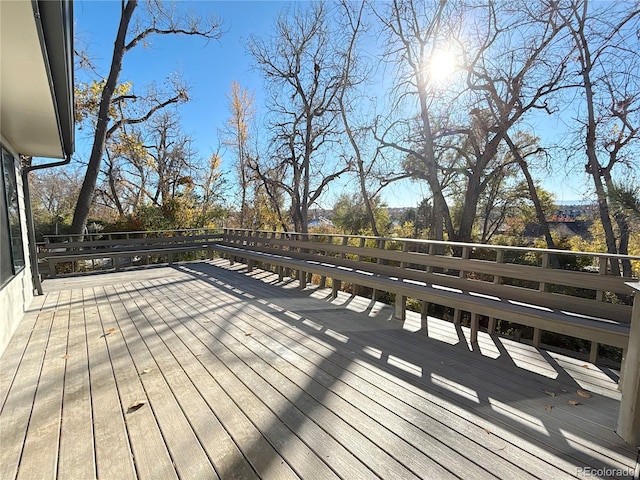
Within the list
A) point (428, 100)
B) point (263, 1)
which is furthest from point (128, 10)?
point (428, 100)

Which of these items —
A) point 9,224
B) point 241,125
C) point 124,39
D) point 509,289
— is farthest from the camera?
point 241,125

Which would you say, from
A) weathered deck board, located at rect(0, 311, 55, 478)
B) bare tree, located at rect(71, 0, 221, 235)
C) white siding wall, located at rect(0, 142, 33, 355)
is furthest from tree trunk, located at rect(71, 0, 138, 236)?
weathered deck board, located at rect(0, 311, 55, 478)

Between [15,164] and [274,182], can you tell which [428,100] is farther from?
[15,164]

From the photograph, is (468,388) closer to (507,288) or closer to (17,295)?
(507,288)

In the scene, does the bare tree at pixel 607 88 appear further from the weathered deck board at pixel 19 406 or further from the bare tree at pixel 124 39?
the bare tree at pixel 124 39

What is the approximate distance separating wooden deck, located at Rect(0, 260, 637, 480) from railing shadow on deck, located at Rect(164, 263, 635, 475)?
10mm

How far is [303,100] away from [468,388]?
36.2 ft

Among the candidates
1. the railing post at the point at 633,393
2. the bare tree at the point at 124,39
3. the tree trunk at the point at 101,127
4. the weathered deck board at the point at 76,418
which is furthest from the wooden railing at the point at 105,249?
the railing post at the point at 633,393

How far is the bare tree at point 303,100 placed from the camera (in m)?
9.87

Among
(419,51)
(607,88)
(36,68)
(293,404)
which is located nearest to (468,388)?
(293,404)

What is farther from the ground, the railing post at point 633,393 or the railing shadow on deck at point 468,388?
the railing post at point 633,393

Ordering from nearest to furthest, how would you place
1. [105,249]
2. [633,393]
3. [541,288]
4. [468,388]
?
[633,393], [468,388], [541,288], [105,249]

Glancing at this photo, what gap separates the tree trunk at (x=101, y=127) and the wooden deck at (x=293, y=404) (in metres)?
5.37

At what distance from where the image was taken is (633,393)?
144 cm
